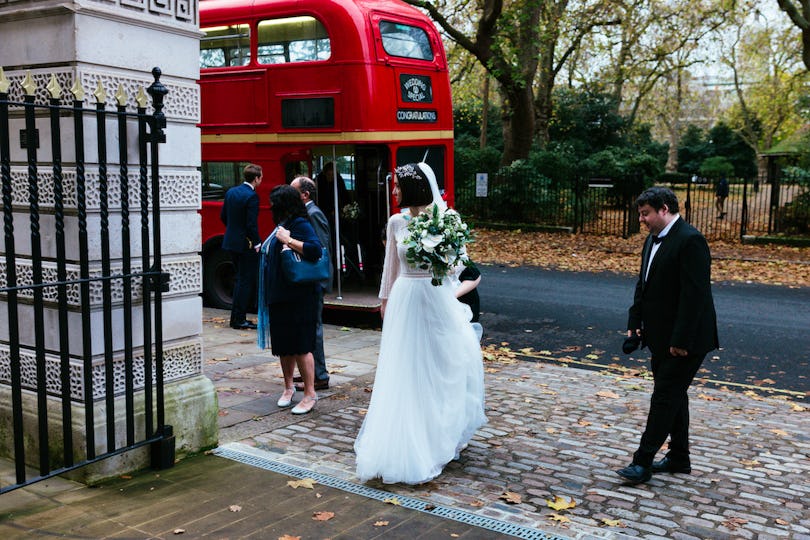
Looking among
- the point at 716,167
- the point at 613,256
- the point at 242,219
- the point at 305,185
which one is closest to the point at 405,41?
the point at 242,219

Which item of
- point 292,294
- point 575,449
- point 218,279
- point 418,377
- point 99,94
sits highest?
point 99,94

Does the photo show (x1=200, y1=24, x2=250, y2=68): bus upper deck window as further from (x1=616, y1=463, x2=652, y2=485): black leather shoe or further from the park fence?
the park fence

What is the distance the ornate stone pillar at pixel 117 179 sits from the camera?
15.6 feet

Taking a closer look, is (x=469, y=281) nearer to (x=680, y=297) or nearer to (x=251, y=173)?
(x=680, y=297)

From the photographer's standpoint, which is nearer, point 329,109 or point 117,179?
point 117,179

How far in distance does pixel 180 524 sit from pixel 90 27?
294 cm

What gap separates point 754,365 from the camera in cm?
891

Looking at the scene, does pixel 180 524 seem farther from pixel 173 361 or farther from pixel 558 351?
pixel 558 351

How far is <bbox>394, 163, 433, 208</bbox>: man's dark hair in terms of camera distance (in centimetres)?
552

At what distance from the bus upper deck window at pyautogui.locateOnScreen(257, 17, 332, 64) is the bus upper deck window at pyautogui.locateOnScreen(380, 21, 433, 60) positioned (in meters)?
0.82

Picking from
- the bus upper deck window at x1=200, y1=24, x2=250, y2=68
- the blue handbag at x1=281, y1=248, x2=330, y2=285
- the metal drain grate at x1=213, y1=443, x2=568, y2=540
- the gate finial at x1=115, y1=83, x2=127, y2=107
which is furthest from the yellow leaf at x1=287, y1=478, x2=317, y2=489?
the bus upper deck window at x1=200, y1=24, x2=250, y2=68

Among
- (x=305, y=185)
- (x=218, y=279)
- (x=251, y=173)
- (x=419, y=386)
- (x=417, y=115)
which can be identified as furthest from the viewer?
(x=218, y=279)

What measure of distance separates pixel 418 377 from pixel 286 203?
2.12 meters

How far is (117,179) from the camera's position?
4961mm
